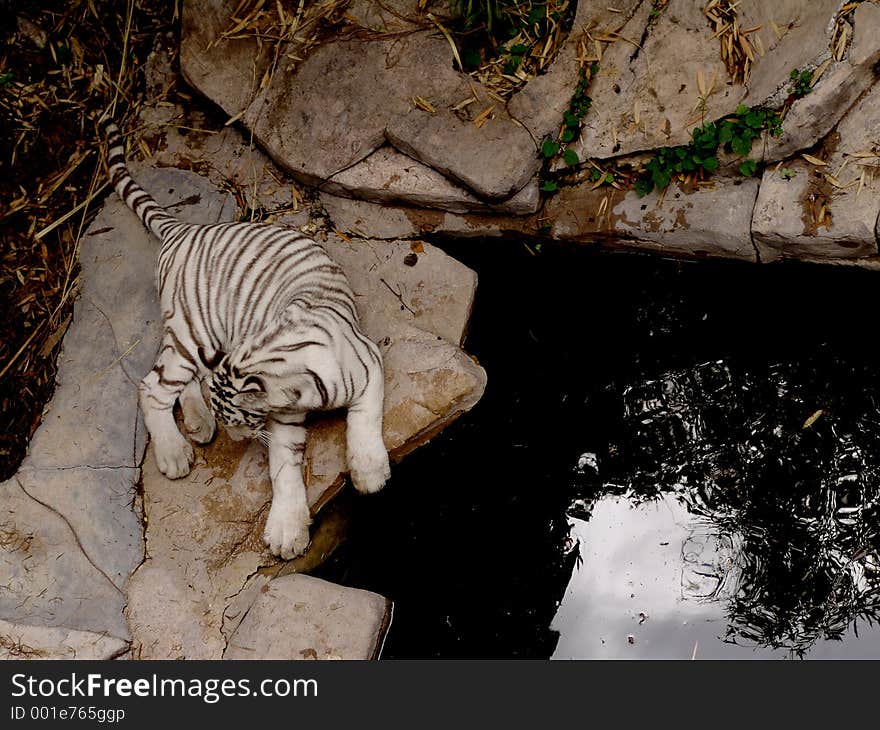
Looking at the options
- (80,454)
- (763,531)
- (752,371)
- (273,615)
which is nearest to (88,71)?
(80,454)

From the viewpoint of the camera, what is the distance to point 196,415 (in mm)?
3490

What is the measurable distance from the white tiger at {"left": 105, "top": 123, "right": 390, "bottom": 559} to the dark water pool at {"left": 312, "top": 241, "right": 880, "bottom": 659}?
35 centimetres

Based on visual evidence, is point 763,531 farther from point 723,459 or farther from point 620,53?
point 620,53

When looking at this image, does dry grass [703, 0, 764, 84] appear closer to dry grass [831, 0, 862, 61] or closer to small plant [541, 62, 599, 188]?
dry grass [831, 0, 862, 61]

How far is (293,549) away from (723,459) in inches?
65.2

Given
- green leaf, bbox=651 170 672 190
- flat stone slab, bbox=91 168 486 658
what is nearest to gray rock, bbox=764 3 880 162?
green leaf, bbox=651 170 672 190

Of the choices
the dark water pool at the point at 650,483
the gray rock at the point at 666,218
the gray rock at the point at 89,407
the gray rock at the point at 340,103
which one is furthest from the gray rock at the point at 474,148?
the gray rock at the point at 89,407

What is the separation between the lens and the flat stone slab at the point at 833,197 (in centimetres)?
362

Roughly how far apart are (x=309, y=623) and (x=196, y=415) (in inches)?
35.7

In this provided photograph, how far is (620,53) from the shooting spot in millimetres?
3953

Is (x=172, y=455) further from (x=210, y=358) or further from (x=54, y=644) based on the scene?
(x=54, y=644)

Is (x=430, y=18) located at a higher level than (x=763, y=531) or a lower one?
higher
